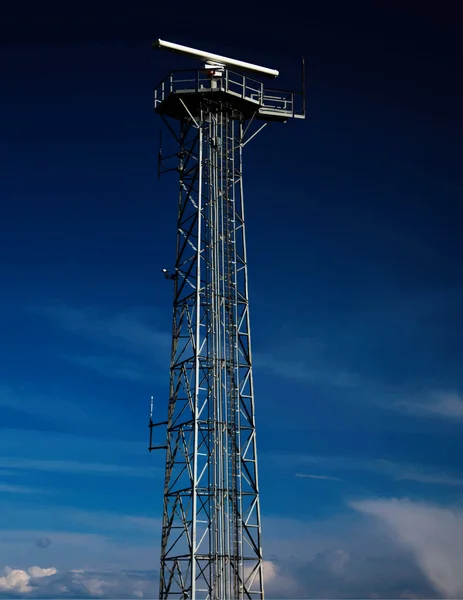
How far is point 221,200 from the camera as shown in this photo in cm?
6588

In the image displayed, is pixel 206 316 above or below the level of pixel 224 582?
above

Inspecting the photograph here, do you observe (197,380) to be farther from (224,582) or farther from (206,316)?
(224,582)

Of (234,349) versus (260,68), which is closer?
(234,349)

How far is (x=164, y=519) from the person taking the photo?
6022 cm

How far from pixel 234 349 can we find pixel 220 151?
46.8 ft

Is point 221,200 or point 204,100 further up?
point 204,100

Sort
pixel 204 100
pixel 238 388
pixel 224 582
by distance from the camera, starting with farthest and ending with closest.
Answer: pixel 204 100
pixel 238 388
pixel 224 582

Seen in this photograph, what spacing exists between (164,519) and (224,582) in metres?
5.50

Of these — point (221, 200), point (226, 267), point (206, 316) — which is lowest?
point (206, 316)

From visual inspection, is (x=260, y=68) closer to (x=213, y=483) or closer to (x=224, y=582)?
(x=213, y=483)

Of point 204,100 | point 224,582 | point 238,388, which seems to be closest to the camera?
point 224,582

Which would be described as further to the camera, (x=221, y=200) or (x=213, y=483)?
(x=221, y=200)

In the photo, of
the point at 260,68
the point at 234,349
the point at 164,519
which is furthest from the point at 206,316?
the point at 260,68

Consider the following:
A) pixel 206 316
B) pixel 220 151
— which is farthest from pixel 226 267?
pixel 220 151
